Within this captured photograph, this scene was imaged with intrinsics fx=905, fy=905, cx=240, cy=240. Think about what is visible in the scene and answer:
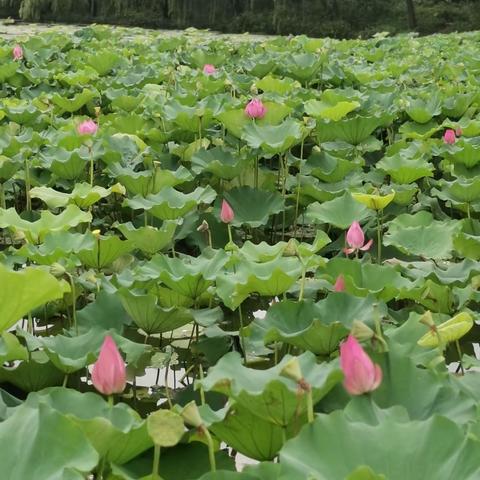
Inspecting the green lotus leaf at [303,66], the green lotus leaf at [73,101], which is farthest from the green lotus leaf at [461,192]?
the green lotus leaf at [303,66]

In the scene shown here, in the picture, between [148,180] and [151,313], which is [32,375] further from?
[148,180]

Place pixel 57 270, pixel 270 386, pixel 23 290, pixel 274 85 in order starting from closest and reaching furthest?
pixel 270 386
pixel 23 290
pixel 57 270
pixel 274 85

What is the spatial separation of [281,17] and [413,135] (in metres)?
14.4

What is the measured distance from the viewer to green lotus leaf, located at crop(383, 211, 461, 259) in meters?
2.09

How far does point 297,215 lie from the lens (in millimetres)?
2734

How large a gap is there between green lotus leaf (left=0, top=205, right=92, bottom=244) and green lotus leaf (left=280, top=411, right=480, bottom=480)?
1165 mm

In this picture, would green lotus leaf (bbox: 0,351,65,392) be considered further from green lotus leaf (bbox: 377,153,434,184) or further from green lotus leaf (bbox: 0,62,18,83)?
A: green lotus leaf (bbox: 0,62,18,83)

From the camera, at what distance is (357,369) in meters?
1.03

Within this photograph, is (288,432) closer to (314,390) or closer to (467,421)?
(314,390)

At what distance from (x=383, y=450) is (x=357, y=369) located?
0.32 feet

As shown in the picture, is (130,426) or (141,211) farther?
(141,211)

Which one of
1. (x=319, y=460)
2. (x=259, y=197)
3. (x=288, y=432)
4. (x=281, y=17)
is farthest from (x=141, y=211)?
(x=281, y=17)

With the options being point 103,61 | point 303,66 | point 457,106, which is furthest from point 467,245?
point 103,61

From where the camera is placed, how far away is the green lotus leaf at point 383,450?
96 cm
